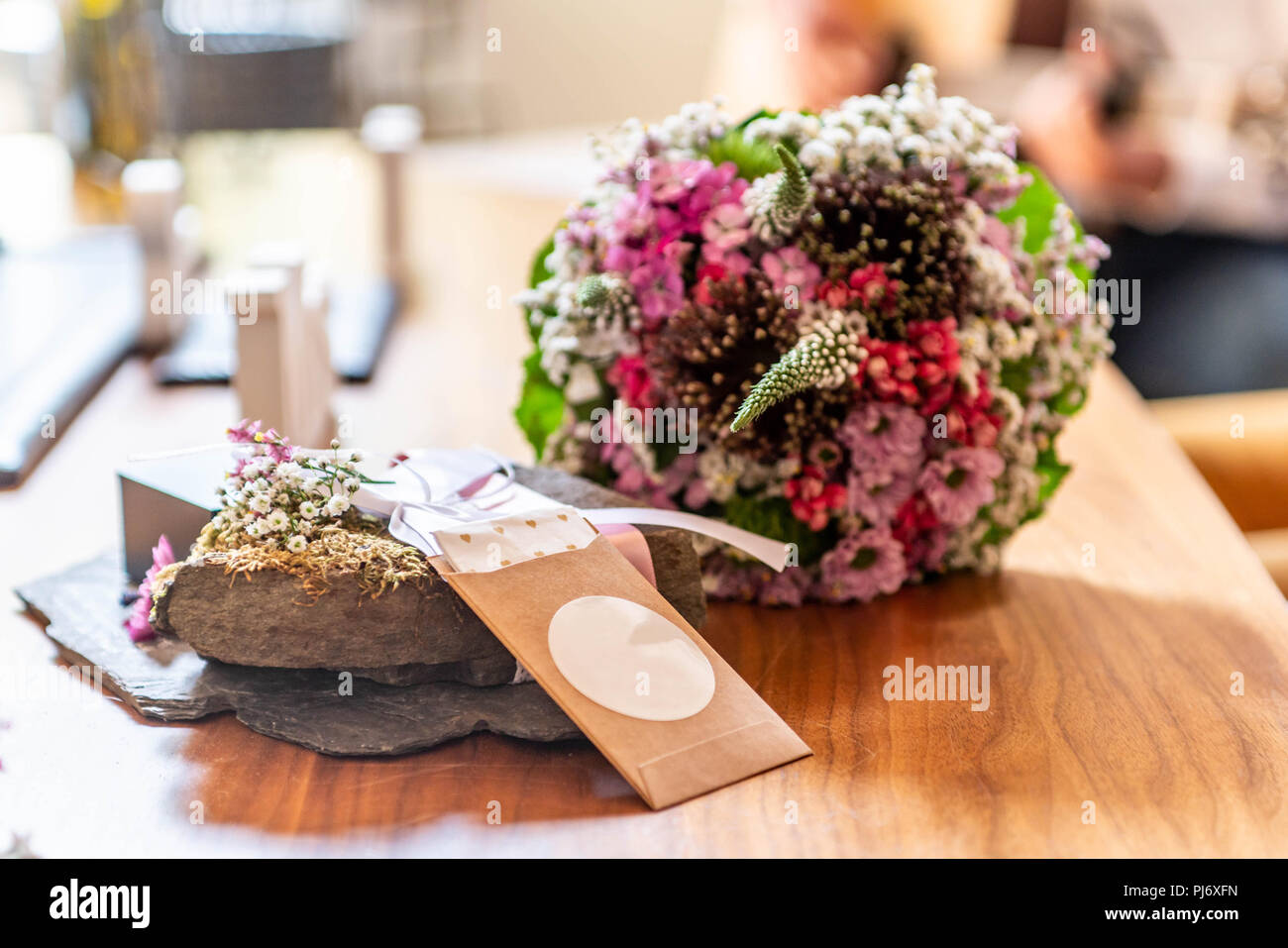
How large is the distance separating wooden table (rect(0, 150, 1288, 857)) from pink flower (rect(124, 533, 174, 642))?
6 centimetres

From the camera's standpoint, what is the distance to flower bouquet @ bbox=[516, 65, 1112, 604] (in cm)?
90

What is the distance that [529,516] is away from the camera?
805 mm

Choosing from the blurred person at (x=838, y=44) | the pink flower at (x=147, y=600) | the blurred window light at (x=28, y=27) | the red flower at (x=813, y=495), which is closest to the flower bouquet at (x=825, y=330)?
the red flower at (x=813, y=495)

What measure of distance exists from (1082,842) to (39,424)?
3.61ft

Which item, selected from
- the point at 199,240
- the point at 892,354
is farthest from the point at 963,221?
the point at 199,240

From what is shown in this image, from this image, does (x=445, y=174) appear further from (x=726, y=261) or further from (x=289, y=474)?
(x=289, y=474)

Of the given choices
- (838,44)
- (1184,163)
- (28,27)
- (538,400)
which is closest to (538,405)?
(538,400)

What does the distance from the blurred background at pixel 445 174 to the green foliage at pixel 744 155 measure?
1.40 feet

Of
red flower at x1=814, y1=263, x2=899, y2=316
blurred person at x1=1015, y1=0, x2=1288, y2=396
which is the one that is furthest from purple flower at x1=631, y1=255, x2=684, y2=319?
blurred person at x1=1015, y1=0, x2=1288, y2=396

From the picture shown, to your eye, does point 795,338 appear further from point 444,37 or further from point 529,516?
point 444,37

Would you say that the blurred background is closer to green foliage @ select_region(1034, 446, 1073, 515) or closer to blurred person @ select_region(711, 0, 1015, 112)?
blurred person @ select_region(711, 0, 1015, 112)

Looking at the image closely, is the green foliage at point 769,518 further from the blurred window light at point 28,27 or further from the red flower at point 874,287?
the blurred window light at point 28,27

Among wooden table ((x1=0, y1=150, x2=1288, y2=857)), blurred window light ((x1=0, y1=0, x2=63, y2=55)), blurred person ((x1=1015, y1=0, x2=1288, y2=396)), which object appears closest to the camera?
wooden table ((x1=0, y1=150, x2=1288, y2=857))

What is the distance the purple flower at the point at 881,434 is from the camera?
91 centimetres
